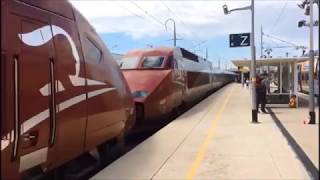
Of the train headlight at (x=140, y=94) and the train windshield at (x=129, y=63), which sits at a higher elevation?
the train windshield at (x=129, y=63)

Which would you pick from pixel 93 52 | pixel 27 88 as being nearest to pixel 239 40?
pixel 93 52

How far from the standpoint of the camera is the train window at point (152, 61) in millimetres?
20484

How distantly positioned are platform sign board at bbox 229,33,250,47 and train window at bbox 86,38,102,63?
1323 centimetres

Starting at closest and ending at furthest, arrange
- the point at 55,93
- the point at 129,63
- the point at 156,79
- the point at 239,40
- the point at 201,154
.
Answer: the point at 55,93, the point at 201,154, the point at 156,79, the point at 129,63, the point at 239,40

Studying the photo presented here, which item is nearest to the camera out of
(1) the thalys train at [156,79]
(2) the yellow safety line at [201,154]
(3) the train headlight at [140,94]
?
(2) the yellow safety line at [201,154]

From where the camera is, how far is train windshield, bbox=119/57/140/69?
20438 millimetres

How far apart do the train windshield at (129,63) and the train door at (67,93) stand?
39.1 feet

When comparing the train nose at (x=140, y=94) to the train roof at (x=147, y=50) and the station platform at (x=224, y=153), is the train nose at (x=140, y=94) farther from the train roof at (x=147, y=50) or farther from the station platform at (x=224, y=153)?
the train roof at (x=147, y=50)

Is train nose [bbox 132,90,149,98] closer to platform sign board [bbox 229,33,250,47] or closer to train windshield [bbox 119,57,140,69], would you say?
train windshield [bbox 119,57,140,69]

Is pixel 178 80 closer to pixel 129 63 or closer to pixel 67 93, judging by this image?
pixel 129 63

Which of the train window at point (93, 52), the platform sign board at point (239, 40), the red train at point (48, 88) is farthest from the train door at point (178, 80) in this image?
the red train at point (48, 88)

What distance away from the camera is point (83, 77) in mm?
8469

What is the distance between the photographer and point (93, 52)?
9453 millimetres

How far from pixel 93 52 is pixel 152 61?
37.2 ft
